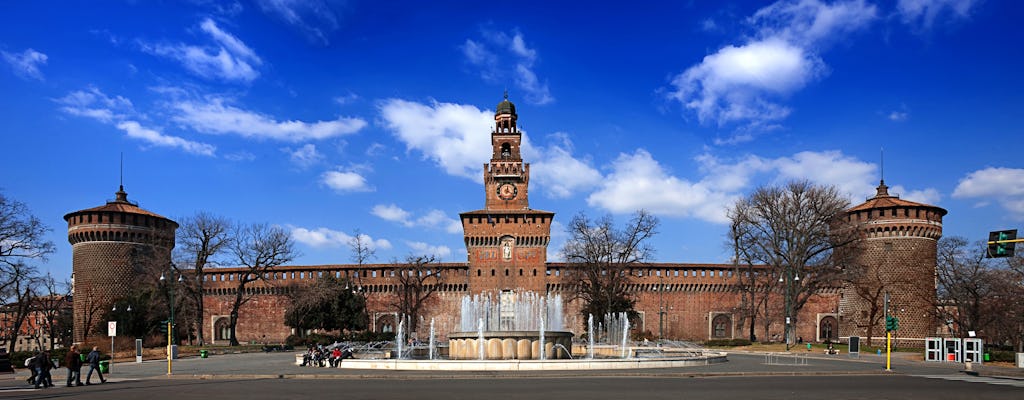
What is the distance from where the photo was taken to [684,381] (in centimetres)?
2147

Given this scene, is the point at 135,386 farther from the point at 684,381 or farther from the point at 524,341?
the point at 684,381

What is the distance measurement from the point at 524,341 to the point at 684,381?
7.65 metres

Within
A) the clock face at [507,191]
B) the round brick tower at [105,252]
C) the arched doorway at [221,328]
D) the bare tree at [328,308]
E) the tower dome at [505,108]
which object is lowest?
the arched doorway at [221,328]

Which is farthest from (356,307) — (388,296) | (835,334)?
(835,334)

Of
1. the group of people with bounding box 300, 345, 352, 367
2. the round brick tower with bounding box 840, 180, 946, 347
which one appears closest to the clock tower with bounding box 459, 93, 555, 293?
Answer: the round brick tower with bounding box 840, 180, 946, 347

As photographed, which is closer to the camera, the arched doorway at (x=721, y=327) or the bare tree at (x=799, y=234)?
the bare tree at (x=799, y=234)

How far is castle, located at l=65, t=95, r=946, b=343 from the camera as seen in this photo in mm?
61719

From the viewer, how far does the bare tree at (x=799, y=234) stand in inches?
1868

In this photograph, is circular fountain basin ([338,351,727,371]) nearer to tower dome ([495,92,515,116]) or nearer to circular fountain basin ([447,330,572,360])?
circular fountain basin ([447,330,572,360])

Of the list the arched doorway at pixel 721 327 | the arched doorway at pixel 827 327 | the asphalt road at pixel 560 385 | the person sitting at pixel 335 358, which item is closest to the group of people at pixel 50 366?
the asphalt road at pixel 560 385

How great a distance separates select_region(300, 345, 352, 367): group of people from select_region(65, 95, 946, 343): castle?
34182 millimetres

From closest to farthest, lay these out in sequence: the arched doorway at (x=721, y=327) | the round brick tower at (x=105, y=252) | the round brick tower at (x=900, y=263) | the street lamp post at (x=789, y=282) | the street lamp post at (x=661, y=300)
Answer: the street lamp post at (x=789, y=282)
the round brick tower at (x=900, y=263)
the round brick tower at (x=105, y=252)
the street lamp post at (x=661, y=300)
the arched doorway at (x=721, y=327)

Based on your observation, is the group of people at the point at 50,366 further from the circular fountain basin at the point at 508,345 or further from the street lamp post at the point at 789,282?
the street lamp post at the point at 789,282

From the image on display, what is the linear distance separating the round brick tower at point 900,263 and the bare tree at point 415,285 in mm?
30102
